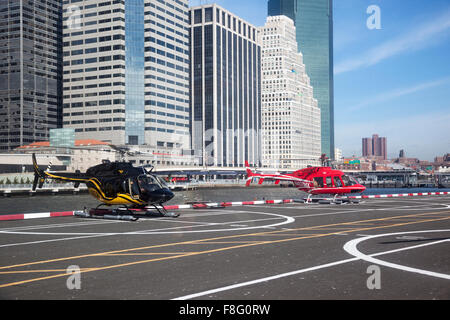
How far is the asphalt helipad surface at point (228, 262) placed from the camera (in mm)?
9508

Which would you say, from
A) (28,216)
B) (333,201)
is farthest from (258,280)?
(333,201)

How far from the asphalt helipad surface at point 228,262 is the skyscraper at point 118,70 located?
547 ft

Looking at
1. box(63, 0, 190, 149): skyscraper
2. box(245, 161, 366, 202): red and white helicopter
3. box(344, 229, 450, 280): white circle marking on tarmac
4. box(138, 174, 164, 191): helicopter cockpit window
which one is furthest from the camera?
box(63, 0, 190, 149): skyscraper

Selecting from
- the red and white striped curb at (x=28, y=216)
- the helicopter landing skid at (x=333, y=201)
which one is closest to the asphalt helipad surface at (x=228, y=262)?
the red and white striped curb at (x=28, y=216)

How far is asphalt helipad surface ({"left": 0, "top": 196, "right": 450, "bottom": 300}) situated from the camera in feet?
31.2

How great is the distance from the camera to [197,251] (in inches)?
585

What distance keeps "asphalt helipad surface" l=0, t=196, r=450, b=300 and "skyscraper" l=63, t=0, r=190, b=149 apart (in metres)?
167

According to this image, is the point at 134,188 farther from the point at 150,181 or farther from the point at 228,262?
the point at 228,262

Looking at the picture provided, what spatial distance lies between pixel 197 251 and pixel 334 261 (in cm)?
477

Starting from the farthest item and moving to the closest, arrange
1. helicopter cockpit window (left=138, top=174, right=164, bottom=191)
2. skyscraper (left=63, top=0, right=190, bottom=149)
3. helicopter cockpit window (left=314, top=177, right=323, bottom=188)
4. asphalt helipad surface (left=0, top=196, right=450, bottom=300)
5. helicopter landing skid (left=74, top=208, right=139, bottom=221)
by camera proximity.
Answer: skyscraper (left=63, top=0, right=190, bottom=149), helicopter cockpit window (left=314, top=177, right=323, bottom=188), helicopter landing skid (left=74, top=208, right=139, bottom=221), helicopter cockpit window (left=138, top=174, right=164, bottom=191), asphalt helipad surface (left=0, top=196, right=450, bottom=300)

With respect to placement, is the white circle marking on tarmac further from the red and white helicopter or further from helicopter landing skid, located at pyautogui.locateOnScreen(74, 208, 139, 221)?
the red and white helicopter

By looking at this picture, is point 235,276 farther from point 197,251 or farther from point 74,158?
point 74,158

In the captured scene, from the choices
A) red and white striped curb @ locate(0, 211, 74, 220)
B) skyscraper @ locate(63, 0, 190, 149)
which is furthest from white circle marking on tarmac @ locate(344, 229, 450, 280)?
skyscraper @ locate(63, 0, 190, 149)

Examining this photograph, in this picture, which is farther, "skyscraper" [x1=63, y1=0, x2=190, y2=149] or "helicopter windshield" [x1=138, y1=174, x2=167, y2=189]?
"skyscraper" [x1=63, y1=0, x2=190, y2=149]
